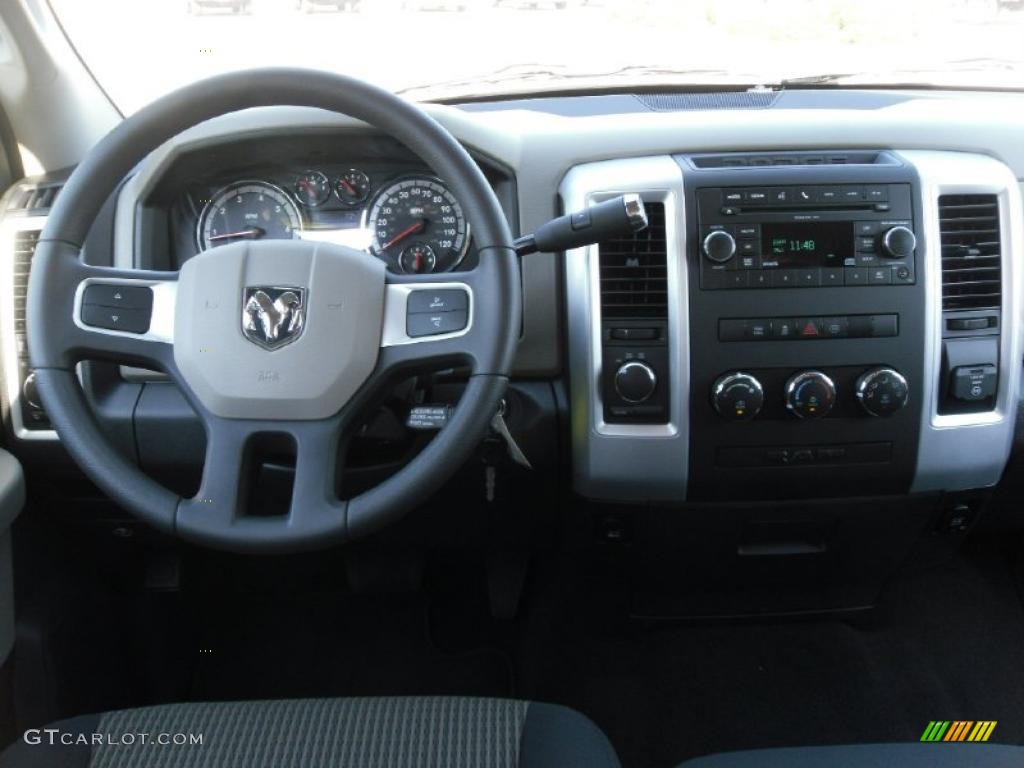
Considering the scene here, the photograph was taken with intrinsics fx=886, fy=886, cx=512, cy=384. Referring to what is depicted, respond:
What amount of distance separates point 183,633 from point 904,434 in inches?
66.9

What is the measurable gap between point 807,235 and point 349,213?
81 centimetres

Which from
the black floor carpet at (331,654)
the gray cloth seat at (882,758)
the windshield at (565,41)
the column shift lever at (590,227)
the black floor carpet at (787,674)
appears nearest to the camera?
the gray cloth seat at (882,758)

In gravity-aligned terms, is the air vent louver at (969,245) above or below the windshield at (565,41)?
below

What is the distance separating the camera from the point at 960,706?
6.71 ft

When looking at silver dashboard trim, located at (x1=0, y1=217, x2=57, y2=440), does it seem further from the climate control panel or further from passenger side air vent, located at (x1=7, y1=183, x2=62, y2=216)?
the climate control panel

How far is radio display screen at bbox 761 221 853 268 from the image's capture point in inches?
60.1

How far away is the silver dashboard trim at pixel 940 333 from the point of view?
154cm

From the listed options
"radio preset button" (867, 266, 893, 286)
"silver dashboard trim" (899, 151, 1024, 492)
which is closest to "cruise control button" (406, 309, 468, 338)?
"radio preset button" (867, 266, 893, 286)

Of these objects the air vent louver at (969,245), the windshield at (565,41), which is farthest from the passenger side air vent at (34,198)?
the air vent louver at (969,245)

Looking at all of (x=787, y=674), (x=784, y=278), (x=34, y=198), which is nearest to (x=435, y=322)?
(x=784, y=278)

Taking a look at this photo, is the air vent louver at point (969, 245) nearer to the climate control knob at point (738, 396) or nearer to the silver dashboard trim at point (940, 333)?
the silver dashboard trim at point (940, 333)

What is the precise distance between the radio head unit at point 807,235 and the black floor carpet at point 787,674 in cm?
97

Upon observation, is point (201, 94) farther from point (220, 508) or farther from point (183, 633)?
point (183, 633)

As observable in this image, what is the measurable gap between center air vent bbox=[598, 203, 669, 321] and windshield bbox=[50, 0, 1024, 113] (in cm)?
56
